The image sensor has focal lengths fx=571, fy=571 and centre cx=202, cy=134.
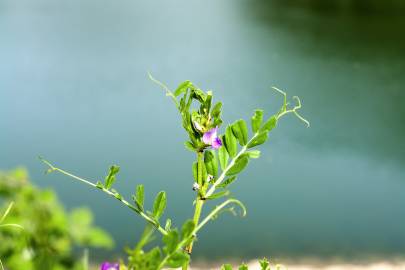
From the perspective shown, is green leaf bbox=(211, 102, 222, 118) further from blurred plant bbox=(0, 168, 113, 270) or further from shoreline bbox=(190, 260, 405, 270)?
shoreline bbox=(190, 260, 405, 270)

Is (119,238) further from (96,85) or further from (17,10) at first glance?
(17,10)

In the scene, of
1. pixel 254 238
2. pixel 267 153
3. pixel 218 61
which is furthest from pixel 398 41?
pixel 254 238

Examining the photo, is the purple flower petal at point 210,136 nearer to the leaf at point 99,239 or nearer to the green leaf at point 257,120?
the green leaf at point 257,120

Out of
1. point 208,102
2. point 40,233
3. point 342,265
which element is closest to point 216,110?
point 208,102

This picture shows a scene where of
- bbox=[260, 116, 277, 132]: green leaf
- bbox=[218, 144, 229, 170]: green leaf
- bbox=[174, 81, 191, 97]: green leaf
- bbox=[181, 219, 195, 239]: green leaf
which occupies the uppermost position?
bbox=[260, 116, 277, 132]: green leaf

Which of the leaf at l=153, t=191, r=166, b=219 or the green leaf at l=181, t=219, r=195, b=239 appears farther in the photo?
the leaf at l=153, t=191, r=166, b=219

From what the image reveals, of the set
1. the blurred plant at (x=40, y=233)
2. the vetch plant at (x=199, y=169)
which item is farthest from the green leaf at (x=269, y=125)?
the blurred plant at (x=40, y=233)

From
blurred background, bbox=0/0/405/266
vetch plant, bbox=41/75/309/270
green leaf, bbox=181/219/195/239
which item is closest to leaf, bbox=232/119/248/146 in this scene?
vetch plant, bbox=41/75/309/270

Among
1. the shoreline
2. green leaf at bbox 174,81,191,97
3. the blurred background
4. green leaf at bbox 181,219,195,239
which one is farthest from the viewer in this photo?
the blurred background
